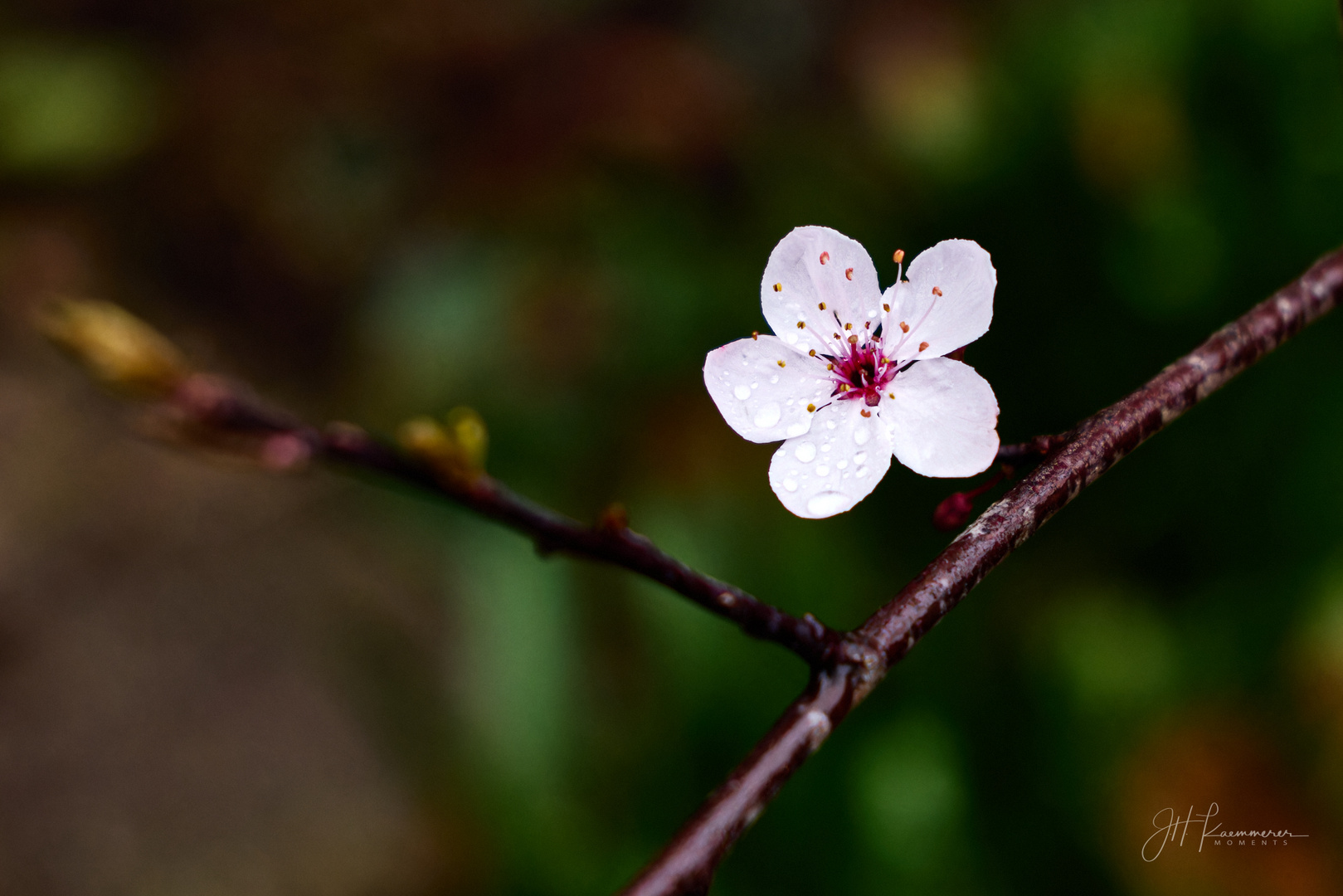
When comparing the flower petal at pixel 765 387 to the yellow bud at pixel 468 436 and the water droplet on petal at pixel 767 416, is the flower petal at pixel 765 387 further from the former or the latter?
the yellow bud at pixel 468 436

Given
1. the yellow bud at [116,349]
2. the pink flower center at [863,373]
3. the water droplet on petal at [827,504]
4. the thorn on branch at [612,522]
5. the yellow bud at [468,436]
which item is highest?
the pink flower center at [863,373]

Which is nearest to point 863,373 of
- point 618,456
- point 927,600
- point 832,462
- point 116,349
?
point 832,462

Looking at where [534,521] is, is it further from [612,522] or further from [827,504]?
[827,504]

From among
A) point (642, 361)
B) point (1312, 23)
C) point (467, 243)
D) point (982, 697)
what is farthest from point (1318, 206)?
point (467, 243)

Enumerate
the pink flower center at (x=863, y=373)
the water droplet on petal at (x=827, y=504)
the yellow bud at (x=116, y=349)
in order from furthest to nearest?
the pink flower center at (x=863, y=373) < the water droplet on petal at (x=827, y=504) < the yellow bud at (x=116, y=349)

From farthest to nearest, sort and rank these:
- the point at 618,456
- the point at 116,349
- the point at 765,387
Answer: the point at 618,456, the point at 765,387, the point at 116,349

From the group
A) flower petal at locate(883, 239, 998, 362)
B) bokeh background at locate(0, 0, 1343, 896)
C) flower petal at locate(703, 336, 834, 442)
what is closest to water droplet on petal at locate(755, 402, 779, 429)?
flower petal at locate(703, 336, 834, 442)

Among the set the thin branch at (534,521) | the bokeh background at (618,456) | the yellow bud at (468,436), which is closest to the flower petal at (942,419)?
the thin branch at (534,521)

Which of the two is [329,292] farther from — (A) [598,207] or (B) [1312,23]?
(B) [1312,23]
